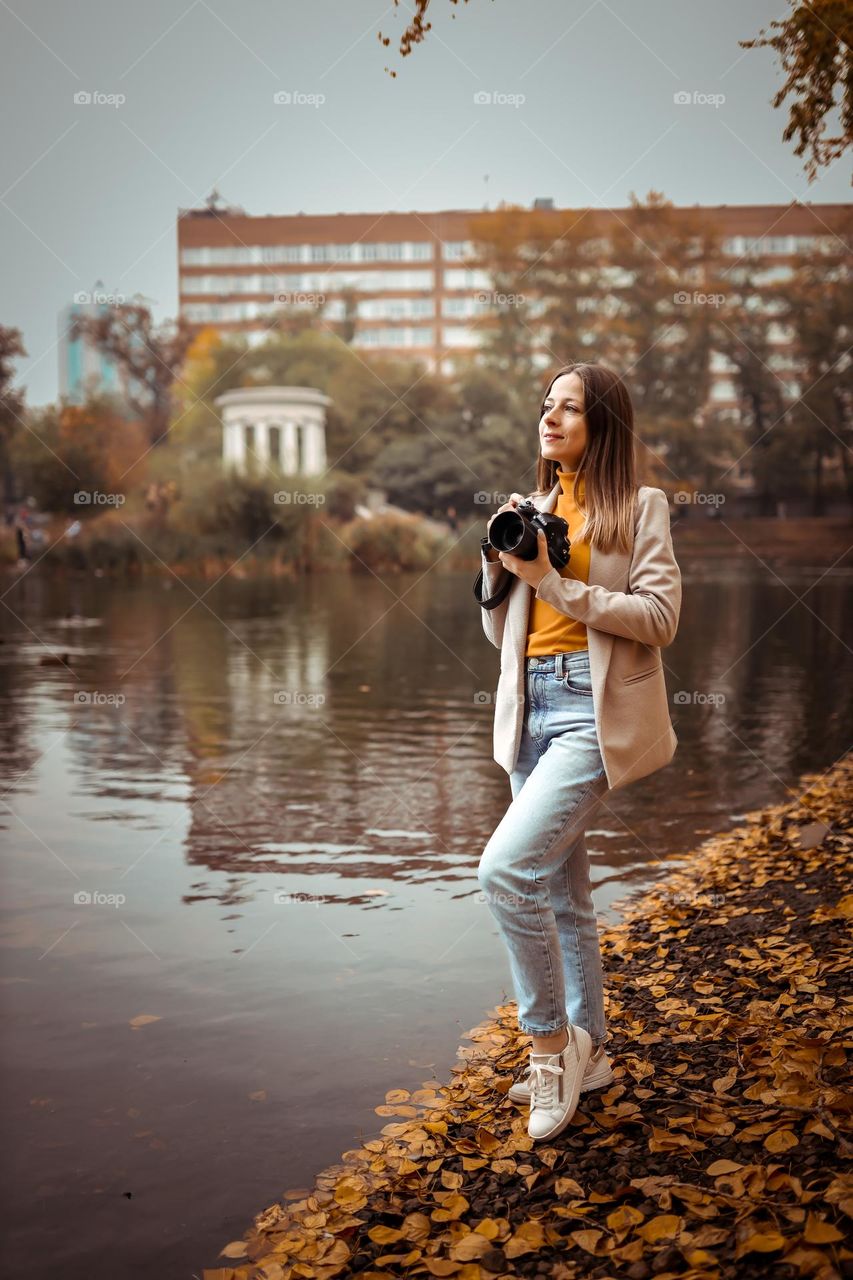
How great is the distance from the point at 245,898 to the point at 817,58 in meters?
5.89

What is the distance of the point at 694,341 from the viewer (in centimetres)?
3350

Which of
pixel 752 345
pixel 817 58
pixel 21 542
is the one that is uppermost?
pixel 752 345

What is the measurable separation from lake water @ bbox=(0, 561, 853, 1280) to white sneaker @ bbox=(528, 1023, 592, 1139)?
51cm

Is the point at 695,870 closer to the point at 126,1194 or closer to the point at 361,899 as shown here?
the point at 361,899

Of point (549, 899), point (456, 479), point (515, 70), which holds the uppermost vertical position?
point (515, 70)

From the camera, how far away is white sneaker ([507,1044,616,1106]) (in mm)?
2965

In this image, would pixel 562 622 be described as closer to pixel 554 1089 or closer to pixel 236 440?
pixel 554 1089

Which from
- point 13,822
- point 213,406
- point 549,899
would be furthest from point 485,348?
point 549,899

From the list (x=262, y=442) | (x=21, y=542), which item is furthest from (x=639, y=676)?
(x=262, y=442)

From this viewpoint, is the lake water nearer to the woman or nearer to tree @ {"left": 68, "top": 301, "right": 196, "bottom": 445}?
the woman

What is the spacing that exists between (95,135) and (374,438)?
418 inches

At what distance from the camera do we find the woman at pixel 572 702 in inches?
105

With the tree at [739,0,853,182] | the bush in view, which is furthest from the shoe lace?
the bush

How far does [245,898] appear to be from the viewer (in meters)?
5.20
